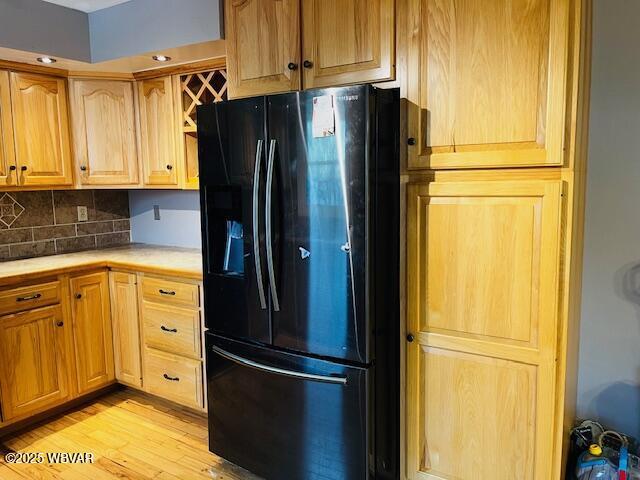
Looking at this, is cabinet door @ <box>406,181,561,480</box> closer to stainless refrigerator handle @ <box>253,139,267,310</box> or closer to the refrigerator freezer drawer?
the refrigerator freezer drawer

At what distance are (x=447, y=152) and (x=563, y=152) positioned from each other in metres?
0.38

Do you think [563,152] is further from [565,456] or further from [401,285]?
[565,456]

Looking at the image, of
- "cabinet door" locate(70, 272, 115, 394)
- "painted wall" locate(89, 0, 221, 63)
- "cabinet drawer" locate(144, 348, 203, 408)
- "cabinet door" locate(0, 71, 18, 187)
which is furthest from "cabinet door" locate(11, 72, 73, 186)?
"cabinet drawer" locate(144, 348, 203, 408)

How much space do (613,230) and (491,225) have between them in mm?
760

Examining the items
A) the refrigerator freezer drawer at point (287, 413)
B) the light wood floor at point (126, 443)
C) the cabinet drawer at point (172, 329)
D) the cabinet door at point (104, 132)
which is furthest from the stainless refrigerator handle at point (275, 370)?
the cabinet door at point (104, 132)

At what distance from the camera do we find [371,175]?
5.62ft

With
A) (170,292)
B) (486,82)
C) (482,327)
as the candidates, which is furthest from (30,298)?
(486,82)

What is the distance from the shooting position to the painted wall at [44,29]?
2512 mm

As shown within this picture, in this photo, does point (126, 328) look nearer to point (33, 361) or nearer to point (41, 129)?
point (33, 361)

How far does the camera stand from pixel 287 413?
1987 millimetres

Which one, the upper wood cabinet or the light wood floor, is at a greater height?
the upper wood cabinet

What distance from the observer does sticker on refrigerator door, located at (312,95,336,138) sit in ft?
5.68

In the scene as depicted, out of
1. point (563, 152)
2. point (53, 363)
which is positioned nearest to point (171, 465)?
point (53, 363)

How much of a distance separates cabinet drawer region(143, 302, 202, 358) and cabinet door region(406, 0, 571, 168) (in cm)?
158
